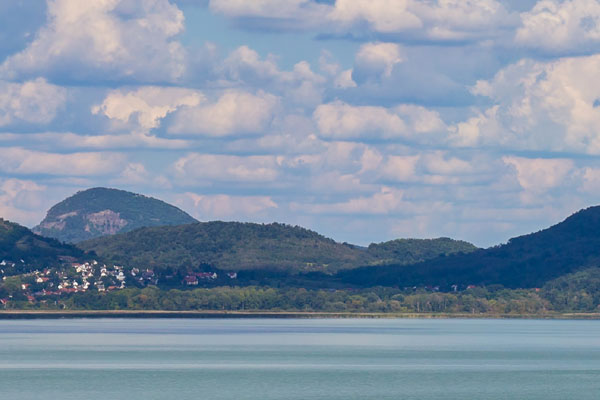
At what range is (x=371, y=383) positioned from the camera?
152250 millimetres

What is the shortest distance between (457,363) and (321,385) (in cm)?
4234

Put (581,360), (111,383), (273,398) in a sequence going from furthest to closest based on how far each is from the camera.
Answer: (581,360) → (111,383) → (273,398)

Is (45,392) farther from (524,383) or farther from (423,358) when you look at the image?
(423,358)

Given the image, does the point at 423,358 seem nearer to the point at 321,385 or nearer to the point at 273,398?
the point at 321,385

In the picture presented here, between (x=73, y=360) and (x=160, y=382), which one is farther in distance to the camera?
(x=73, y=360)

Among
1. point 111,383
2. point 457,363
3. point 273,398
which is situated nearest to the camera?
point 273,398

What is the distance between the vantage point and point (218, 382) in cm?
15062

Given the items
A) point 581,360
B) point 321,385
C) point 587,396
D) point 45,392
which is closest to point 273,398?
point 321,385

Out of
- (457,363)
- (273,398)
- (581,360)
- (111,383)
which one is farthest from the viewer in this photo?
(581,360)

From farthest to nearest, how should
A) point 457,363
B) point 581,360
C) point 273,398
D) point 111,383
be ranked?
point 581,360
point 457,363
point 111,383
point 273,398

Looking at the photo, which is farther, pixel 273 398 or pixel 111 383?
pixel 111 383

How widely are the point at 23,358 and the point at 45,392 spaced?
53073 millimetres

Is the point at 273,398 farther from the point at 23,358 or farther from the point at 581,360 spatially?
the point at 581,360

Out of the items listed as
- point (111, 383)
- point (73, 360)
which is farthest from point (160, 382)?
point (73, 360)
